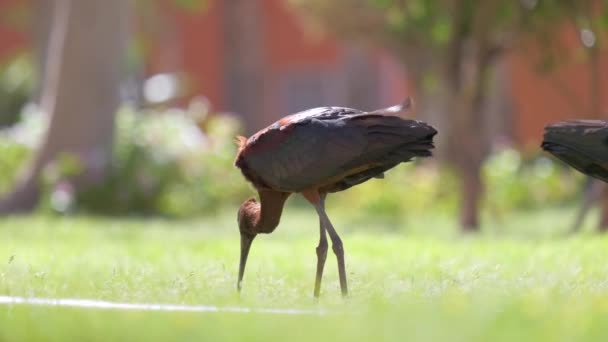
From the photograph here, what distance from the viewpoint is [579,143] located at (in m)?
7.22

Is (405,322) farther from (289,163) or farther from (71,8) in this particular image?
(71,8)

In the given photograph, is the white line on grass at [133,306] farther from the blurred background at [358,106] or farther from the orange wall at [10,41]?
the orange wall at [10,41]

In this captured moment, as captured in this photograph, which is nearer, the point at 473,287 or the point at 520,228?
the point at 473,287

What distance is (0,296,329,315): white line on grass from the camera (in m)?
5.88

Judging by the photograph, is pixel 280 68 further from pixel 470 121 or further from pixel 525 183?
pixel 470 121

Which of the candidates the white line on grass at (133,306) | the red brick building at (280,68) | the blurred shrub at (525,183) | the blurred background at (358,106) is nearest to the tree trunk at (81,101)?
the blurred background at (358,106)

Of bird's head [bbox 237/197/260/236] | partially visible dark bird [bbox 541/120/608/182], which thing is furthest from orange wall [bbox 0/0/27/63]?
partially visible dark bird [bbox 541/120/608/182]

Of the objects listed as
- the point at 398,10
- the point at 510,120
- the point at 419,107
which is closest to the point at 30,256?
the point at 398,10

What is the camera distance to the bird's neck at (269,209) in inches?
294

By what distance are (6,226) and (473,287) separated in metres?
8.89

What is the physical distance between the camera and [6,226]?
1504 cm

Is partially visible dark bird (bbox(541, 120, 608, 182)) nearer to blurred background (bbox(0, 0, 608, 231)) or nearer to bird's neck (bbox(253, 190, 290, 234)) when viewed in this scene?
bird's neck (bbox(253, 190, 290, 234))

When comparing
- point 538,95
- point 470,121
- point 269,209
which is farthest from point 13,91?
point 269,209

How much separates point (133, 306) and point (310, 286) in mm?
1985
